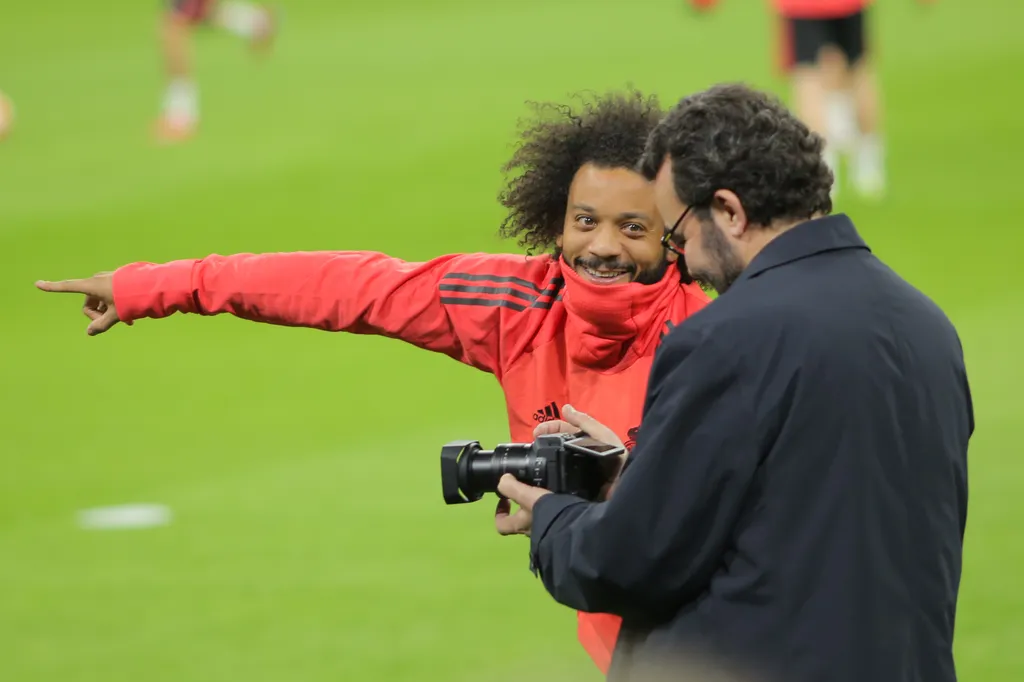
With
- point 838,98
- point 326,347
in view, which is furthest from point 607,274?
point 838,98

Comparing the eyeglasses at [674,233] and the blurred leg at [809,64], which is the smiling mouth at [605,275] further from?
the blurred leg at [809,64]

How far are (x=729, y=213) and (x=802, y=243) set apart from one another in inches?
6.1

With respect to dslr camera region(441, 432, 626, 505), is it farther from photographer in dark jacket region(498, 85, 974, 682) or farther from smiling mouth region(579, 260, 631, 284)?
smiling mouth region(579, 260, 631, 284)

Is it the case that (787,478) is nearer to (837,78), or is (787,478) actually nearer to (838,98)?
(837,78)

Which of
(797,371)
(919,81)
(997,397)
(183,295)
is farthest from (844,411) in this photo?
(919,81)

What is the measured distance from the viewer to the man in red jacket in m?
3.75

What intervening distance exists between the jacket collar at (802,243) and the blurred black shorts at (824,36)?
996 centimetres

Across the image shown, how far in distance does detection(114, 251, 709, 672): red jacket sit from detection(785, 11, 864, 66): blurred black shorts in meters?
9.05

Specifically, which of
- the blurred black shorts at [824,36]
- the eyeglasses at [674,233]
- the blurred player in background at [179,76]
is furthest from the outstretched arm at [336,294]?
the blurred player in background at [179,76]

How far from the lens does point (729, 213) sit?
2.93 meters

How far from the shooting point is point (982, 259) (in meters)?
11.7

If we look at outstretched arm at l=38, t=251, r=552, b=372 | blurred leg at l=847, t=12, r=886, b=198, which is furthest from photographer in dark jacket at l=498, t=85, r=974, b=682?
blurred leg at l=847, t=12, r=886, b=198

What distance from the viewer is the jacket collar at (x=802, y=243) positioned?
2.84 metres

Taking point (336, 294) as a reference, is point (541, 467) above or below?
below
